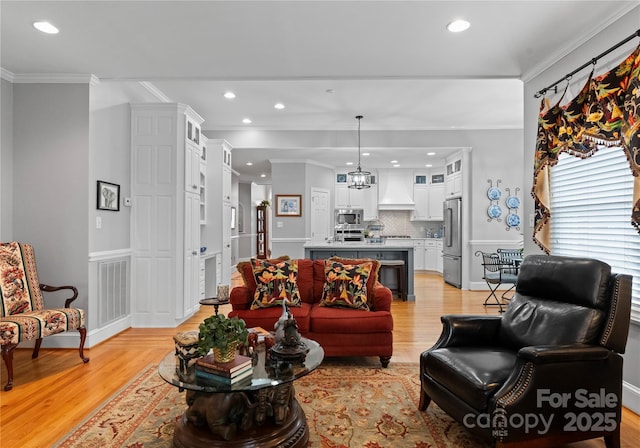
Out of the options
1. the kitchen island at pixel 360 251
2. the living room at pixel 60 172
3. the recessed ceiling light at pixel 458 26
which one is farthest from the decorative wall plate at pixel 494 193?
the recessed ceiling light at pixel 458 26

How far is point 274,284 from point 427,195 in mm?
7074

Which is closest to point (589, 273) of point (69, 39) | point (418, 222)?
point (69, 39)

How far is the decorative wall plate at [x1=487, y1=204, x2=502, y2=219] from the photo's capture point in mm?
7055

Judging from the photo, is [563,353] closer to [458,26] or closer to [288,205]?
[458,26]

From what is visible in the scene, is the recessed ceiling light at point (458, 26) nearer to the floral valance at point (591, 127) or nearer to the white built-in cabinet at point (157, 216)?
the floral valance at point (591, 127)

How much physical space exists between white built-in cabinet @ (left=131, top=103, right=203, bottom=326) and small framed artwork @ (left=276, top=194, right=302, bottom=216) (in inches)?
154

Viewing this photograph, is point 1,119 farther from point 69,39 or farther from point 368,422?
point 368,422

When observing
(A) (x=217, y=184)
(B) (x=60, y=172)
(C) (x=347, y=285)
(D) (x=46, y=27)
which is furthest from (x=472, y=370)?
(A) (x=217, y=184)

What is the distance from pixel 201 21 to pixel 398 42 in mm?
1572

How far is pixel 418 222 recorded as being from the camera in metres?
10.1

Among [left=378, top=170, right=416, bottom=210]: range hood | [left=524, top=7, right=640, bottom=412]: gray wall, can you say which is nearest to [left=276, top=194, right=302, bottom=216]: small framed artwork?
[left=378, top=170, right=416, bottom=210]: range hood

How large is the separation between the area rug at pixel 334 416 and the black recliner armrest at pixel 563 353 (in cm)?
61

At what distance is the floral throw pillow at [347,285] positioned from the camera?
348 cm

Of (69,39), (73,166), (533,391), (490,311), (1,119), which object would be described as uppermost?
(69,39)
